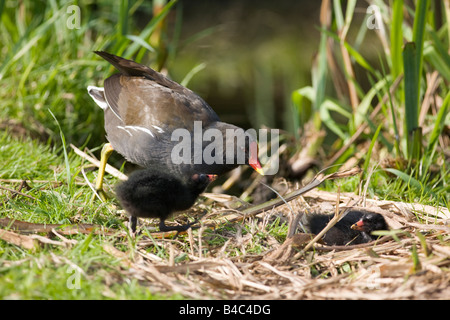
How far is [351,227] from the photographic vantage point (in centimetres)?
283

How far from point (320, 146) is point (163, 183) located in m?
2.83

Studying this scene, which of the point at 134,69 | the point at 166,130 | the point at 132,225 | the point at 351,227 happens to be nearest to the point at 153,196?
the point at 132,225

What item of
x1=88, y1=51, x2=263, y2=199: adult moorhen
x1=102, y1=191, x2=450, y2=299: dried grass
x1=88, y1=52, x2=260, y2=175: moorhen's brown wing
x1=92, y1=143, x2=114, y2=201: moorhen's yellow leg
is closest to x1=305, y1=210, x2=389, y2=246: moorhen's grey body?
x1=102, y1=191, x2=450, y2=299: dried grass

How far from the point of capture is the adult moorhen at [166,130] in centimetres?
339

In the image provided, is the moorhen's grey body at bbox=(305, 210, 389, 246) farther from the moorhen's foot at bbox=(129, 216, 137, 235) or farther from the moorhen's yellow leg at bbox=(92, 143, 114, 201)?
the moorhen's yellow leg at bbox=(92, 143, 114, 201)

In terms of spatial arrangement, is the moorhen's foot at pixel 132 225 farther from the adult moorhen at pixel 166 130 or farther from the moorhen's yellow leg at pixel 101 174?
the adult moorhen at pixel 166 130

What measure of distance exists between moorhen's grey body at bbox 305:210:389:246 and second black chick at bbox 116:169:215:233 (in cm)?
67

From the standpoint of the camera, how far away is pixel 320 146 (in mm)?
5207

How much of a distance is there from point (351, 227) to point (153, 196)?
1.03m

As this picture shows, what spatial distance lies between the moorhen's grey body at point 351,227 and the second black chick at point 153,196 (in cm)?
67

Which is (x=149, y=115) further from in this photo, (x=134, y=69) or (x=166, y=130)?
(x=134, y=69)

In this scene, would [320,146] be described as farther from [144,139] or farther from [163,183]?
[163,183]

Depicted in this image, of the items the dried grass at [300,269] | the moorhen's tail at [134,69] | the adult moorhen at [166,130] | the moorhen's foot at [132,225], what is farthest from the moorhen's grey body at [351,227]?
the moorhen's tail at [134,69]
